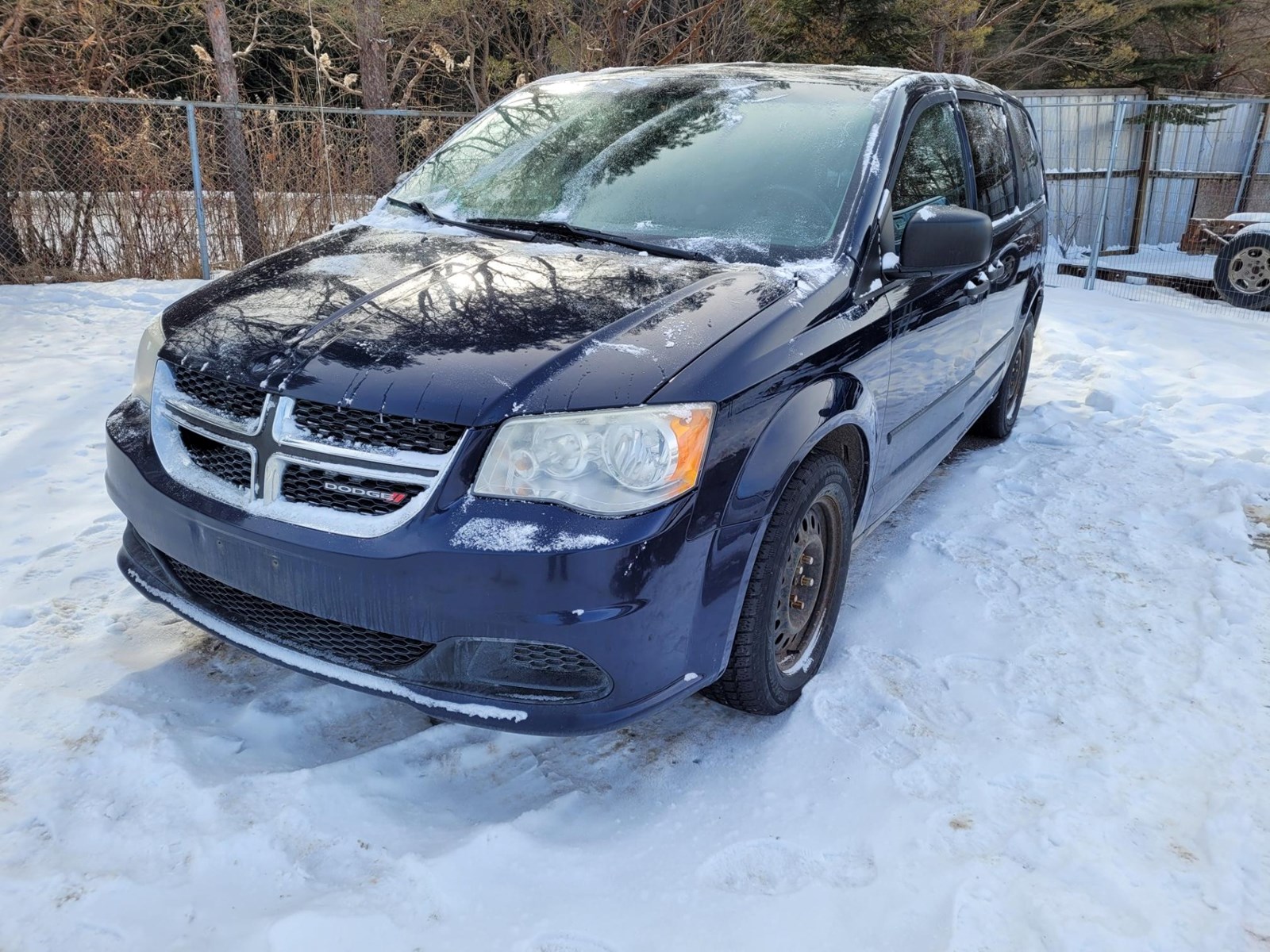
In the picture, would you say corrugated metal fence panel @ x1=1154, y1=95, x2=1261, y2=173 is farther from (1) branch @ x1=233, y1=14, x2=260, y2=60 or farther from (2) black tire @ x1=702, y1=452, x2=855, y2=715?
(2) black tire @ x1=702, y1=452, x2=855, y2=715

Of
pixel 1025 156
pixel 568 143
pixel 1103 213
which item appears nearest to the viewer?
Answer: pixel 568 143

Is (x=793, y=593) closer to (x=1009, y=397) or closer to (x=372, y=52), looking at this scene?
(x=1009, y=397)

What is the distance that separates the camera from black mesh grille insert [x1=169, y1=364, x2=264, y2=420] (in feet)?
7.52

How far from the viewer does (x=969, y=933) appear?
2043mm

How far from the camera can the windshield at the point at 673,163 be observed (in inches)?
119

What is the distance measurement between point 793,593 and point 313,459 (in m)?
1.37

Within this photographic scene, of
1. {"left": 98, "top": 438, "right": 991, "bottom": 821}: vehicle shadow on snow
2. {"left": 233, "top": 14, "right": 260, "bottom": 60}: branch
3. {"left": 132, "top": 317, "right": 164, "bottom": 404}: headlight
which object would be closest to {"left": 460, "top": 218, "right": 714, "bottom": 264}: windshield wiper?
{"left": 132, "top": 317, "right": 164, "bottom": 404}: headlight

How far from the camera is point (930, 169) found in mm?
3561

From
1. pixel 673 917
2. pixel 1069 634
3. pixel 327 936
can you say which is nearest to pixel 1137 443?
pixel 1069 634

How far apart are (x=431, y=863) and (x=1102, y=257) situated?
14445 mm

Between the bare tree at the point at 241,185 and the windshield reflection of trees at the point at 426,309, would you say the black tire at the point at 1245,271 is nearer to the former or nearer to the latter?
the windshield reflection of trees at the point at 426,309

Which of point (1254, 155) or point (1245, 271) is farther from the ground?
point (1254, 155)

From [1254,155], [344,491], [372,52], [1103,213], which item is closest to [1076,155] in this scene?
[1254,155]

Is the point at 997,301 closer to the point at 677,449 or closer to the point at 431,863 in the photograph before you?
the point at 677,449
